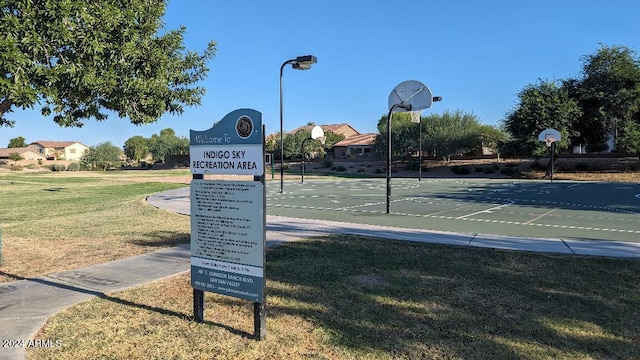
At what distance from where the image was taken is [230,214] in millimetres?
4602

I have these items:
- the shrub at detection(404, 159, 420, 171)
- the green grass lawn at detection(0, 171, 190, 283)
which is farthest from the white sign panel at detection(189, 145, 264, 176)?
the shrub at detection(404, 159, 420, 171)

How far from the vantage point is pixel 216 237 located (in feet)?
15.4

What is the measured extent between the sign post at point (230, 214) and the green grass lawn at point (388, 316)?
432 mm

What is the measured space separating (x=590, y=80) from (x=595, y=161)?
7515 millimetres

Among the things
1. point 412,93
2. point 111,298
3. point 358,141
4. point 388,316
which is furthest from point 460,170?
point 111,298

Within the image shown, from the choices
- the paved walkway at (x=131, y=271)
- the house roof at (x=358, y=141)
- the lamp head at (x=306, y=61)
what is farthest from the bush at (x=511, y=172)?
the house roof at (x=358, y=141)

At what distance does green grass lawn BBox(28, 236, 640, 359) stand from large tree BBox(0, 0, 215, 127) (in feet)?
8.65

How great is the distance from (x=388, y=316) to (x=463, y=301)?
40.9 inches

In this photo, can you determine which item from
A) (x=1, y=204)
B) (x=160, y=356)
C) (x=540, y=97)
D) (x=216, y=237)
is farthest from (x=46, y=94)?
(x=540, y=97)

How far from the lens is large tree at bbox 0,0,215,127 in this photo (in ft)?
17.7

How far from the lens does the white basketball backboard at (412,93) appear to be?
17.1 m

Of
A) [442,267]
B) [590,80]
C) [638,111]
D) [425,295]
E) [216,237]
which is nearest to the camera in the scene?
[216,237]

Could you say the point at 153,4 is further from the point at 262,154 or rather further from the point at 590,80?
the point at 590,80

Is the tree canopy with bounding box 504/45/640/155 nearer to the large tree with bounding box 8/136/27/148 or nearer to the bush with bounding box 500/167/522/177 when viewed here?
the bush with bounding box 500/167/522/177
